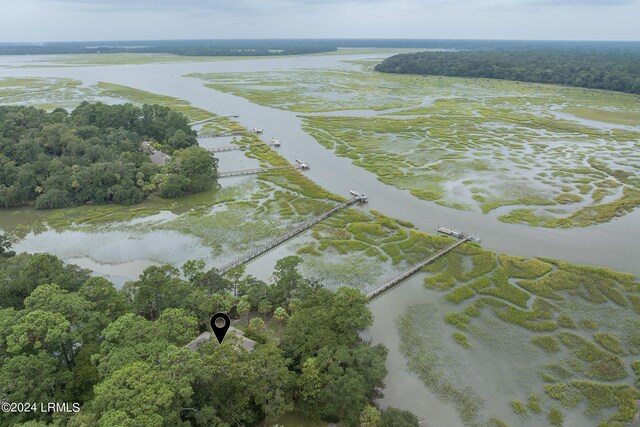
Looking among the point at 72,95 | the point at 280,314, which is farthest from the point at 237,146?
the point at 72,95

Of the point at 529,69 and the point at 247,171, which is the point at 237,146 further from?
the point at 529,69

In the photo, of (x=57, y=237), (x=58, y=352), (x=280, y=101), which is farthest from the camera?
(x=280, y=101)

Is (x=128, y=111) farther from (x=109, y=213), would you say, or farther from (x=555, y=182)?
(x=555, y=182)

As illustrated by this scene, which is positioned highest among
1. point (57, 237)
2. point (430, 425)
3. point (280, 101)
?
point (280, 101)

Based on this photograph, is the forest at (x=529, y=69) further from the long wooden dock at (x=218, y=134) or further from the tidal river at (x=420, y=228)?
the long wooden dock at (x=218, y=134)

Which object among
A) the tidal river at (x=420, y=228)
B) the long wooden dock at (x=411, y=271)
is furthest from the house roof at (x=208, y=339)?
the long wooden dock at (x=411, y=271)

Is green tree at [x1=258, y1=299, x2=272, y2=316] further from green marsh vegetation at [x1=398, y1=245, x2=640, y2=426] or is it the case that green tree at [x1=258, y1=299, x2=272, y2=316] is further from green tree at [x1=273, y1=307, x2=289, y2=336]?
green marsh vegetation at [x1=398, y1=245, x2=640, y2=426]

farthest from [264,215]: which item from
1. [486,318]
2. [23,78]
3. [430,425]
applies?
[23,78]
